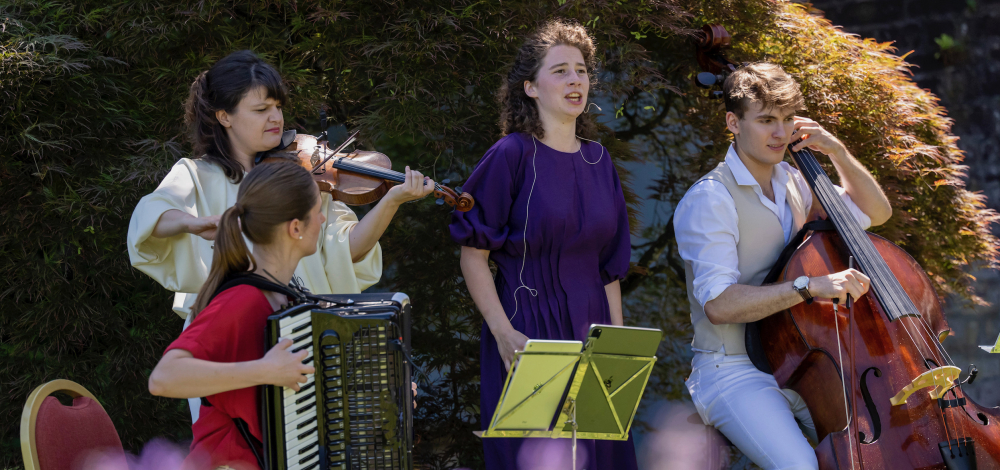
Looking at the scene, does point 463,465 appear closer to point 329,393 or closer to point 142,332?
point 142,332

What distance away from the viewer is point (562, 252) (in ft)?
8.72

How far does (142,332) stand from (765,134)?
2451 millimetres

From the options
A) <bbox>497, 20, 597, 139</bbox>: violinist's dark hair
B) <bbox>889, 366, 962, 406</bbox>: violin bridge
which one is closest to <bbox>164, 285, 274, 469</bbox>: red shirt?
<bbox>497, 20, 597, 139</bbox>: violinist's dark hair

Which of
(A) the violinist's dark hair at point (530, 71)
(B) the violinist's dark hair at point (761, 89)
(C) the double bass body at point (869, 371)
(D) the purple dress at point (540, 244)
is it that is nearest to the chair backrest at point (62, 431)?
(D) the purple dress at point (540, 244)

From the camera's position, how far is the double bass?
7.30 feet

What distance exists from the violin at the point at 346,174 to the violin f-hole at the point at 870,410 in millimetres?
1230

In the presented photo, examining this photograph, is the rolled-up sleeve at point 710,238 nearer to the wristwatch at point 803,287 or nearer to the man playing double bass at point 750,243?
the man playing double bass at point 750,243

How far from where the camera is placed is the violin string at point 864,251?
2.40 metres

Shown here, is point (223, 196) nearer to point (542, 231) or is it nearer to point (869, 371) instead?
point (542, 231)

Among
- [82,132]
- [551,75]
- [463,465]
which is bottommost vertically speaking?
[463,465]

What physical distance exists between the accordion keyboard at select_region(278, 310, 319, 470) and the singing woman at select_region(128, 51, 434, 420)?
68 centimetres

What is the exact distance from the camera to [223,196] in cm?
249

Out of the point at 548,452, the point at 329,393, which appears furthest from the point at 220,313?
the point at 548,452

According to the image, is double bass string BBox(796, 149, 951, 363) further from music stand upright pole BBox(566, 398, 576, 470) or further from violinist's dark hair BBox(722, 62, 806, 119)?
music stand upright pole BBox(566, 398, 576, 470)
